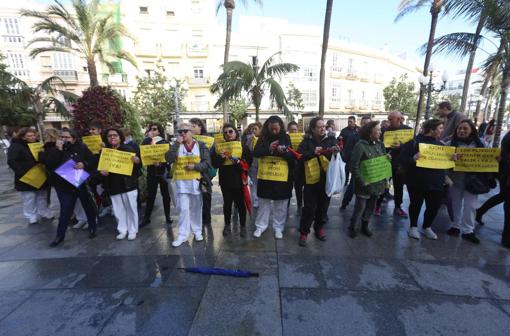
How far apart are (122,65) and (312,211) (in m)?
30.5

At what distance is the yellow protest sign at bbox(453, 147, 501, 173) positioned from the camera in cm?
357

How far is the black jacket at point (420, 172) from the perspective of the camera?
357cm

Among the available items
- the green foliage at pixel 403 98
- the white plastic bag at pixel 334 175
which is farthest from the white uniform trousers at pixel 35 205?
the green foliage at pixel 403 98

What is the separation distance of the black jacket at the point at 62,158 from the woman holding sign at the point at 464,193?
557 cm

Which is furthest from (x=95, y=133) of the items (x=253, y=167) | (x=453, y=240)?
(x=453, y=240)

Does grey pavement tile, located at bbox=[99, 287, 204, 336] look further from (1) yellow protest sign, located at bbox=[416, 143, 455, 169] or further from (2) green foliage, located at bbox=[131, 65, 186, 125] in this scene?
(2) green foliage, located at bbox=[131, 65, 186, 125]

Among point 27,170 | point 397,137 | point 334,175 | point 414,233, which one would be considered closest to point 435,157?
point 397,137

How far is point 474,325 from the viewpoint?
215 cm

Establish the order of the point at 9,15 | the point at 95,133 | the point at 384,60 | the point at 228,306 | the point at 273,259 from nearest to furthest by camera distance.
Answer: the point at 228,306 → the point at 273,259 → the point at 95,133 → the point at 9,15 → the point at 384,60

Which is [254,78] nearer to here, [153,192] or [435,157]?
[153,192]

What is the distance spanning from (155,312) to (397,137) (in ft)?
14.5

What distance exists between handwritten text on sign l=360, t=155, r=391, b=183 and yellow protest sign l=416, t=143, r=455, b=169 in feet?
1.48

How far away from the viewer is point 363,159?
358 centimetres

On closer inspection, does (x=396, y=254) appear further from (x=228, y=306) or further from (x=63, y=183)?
(x=63, y=183)
